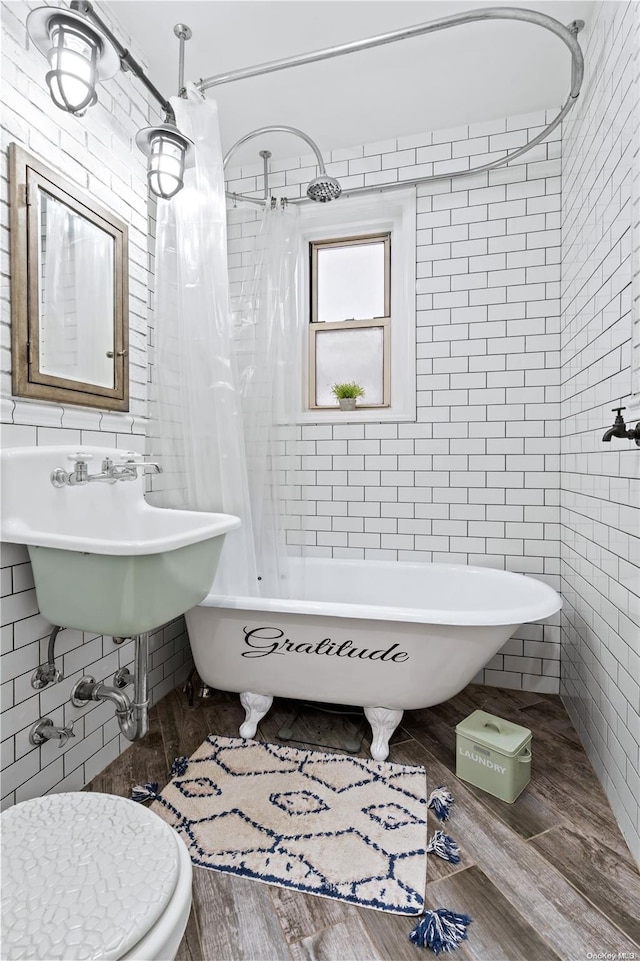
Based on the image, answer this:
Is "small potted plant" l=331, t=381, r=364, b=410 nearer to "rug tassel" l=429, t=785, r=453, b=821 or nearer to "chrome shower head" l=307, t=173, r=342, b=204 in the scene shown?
"chrome shower head" l=307, t=173, r=342, b=204

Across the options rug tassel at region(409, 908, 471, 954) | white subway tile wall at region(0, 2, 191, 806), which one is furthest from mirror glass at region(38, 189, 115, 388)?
rug tassel at region(409, 908, 471, 954)

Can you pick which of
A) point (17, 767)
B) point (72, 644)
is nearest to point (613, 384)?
point (72, 644)

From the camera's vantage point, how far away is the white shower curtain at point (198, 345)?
1.97 m

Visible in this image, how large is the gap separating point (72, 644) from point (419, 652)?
1220 mm

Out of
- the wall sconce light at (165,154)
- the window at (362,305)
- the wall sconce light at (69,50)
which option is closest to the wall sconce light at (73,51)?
the wall sconce light at (69,50)

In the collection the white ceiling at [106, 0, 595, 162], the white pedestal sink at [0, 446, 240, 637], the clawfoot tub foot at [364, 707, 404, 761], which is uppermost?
the white ceiling at [106, 0, 595, 162]

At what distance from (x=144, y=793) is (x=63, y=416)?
1306 millimetres

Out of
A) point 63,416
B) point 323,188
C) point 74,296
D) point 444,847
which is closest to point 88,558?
point 63,416

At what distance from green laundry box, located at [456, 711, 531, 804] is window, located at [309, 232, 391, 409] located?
171cm

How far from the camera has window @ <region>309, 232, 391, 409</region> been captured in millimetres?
2850

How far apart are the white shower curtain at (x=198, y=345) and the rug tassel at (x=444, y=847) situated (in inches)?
47.1

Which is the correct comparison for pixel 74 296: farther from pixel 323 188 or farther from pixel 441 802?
pixel 441 802

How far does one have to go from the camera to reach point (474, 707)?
2.29m

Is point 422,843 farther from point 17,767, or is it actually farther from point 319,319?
point 319,319
